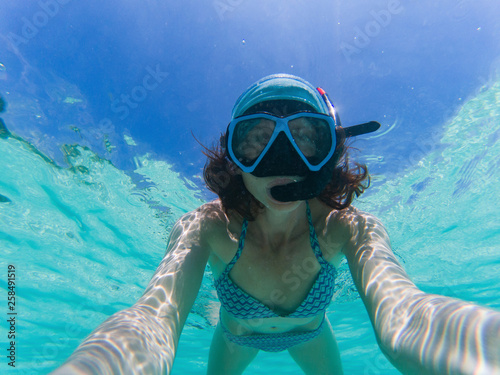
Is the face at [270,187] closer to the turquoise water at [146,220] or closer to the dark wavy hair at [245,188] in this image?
the dark wavy hair at [245,188]

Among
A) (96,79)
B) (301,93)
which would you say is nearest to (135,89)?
(96,79)

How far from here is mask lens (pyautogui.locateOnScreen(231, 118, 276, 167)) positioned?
285 cm

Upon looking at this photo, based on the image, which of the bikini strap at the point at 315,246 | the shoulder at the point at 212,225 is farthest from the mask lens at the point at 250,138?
the bikini strap at the point at 315,246

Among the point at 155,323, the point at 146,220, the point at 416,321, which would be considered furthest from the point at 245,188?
the point at 146,220

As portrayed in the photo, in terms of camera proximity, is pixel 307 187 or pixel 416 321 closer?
pixel 416 321

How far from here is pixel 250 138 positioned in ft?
9.64

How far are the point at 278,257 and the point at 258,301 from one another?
605 mm

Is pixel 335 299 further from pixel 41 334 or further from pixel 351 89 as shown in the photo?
pixel 41 334

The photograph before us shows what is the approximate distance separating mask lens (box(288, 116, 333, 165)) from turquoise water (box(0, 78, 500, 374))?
627 centimetres

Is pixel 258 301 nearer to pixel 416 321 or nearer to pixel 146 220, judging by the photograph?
pixel 416 321

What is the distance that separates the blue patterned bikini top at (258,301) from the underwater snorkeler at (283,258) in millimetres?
16

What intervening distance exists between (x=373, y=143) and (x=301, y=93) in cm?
568

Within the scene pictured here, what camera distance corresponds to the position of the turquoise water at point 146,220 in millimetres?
8273

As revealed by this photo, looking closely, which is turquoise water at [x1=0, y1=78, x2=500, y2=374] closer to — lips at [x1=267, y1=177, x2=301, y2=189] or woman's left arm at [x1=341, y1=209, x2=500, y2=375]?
lips at [x1=267, y1=177, x2=301, y2=189]
